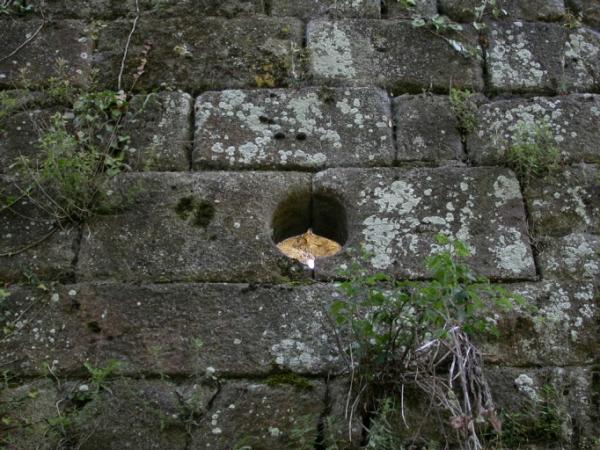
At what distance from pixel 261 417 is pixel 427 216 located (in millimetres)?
1186

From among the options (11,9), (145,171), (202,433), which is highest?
(11,9)

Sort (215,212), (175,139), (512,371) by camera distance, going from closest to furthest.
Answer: (512,371)
(215,212)
(175,139)

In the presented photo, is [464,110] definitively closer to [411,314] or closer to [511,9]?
[511,9]

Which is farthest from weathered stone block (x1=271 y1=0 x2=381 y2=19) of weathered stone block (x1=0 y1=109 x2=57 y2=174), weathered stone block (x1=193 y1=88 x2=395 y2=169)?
weathered stone block (x1=0 y1=109 x2=57 y2=174)

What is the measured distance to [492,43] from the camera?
170 inches

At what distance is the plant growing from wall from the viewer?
9.18ft

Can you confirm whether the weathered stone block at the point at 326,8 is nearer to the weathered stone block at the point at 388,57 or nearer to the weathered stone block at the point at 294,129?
the weathered stone block at the point at 388,57

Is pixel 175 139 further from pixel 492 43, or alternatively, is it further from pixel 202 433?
pixel 492 43

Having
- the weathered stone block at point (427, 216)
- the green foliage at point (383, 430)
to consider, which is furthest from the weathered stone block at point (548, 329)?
the green foliage at point (383, 430)

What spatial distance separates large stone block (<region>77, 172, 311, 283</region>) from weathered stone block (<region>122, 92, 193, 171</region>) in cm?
10

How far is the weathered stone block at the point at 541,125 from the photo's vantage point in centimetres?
387

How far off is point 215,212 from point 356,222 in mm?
619

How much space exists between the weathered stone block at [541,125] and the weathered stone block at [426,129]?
0.10m

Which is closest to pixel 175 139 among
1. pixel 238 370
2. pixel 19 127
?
pixel 19 127
